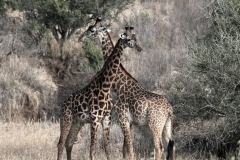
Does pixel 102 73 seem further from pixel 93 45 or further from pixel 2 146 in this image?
pixel 93 45

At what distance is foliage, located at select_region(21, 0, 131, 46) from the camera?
21.4 m

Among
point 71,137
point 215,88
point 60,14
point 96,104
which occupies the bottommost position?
point 71,137

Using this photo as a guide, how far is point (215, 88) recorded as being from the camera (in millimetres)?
11281

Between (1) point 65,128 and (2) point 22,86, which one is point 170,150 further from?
(2) point 22,86

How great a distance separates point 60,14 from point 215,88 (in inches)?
435

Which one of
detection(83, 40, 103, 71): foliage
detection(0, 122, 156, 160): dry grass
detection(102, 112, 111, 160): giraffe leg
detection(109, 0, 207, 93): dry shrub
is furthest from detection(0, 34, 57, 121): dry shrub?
detection(102, 112, 111, 160): giraffe leg

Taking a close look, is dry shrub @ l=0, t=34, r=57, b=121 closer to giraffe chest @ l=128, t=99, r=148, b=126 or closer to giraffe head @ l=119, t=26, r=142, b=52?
giraffe chest @ l=128, t=99, r=148, b=126

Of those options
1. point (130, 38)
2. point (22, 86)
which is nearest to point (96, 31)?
point (130, 38)

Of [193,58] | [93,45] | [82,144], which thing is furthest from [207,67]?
[93,45]

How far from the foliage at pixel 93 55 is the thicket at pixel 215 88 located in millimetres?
8363

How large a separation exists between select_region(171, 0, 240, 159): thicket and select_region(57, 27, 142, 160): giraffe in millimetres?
1360

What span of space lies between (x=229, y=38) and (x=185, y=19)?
1646 cm

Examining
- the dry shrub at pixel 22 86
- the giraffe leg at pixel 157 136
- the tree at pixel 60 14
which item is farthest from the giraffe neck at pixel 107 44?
the tree at pixel 60 14

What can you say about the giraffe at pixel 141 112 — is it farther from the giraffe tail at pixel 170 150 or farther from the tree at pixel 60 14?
the tree at pixel 60 14
